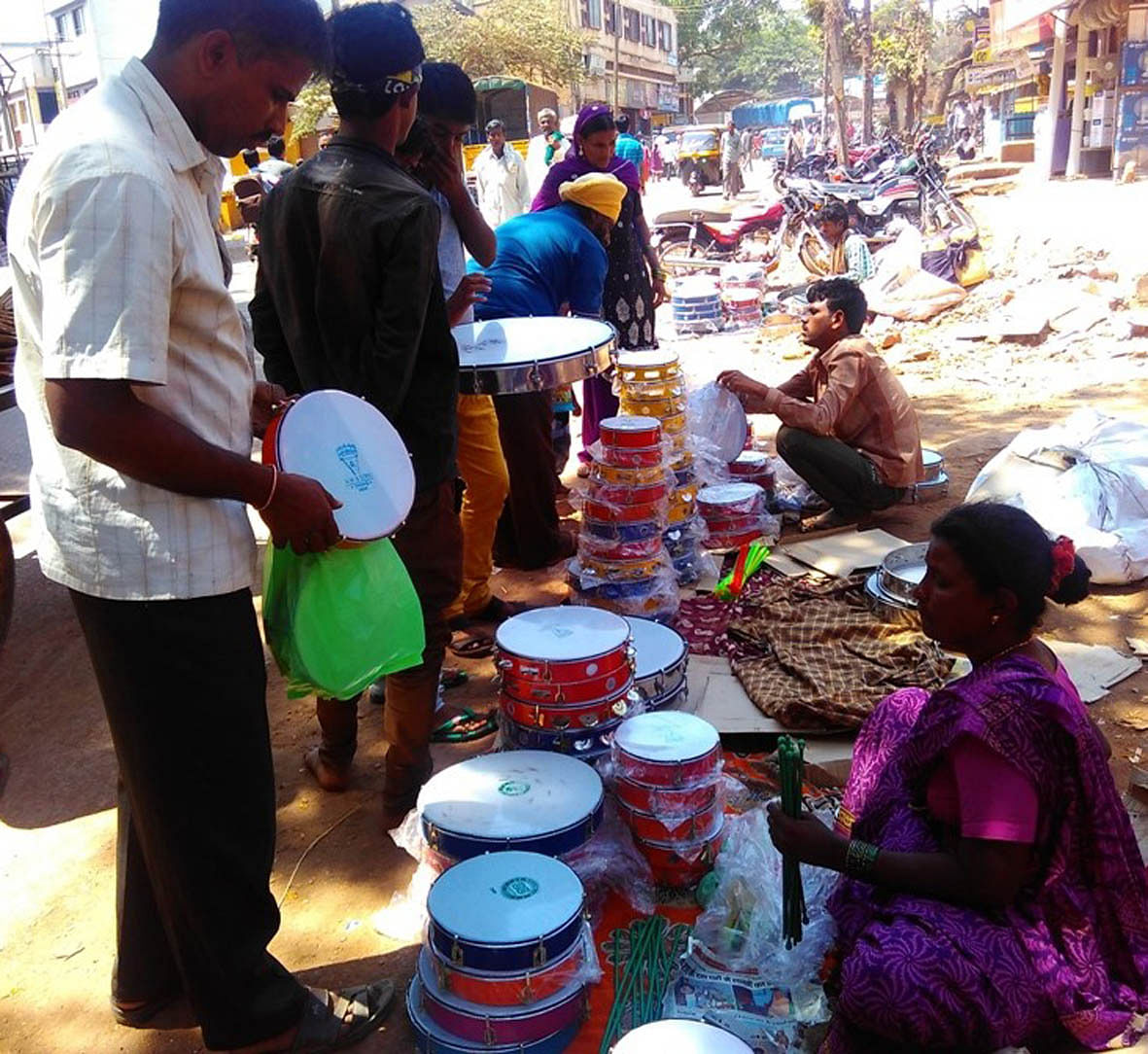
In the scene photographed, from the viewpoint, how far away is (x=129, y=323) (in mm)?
1477

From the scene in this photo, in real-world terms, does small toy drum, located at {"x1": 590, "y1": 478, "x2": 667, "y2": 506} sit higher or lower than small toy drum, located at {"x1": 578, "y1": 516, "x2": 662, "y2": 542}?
higher

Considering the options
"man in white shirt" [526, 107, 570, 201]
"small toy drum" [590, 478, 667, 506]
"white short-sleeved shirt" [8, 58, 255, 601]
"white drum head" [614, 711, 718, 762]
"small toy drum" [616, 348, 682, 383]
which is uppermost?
"man in white shirt" [526, 107, 570, 201]

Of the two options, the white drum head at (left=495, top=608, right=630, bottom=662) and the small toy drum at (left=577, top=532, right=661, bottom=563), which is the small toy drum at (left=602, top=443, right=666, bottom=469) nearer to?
the small toy drum at (left=577, top=532, right=661, bottom=563)

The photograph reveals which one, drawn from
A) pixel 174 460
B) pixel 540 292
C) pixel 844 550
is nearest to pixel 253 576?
pixel 174 460

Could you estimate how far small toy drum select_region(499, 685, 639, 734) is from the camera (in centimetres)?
274

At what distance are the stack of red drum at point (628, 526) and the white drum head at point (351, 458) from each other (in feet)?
6.16

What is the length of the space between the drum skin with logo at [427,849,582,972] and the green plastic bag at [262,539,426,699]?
0.48 meters

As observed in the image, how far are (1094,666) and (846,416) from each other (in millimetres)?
1798

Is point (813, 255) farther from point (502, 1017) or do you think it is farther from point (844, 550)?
point (502, 1017)

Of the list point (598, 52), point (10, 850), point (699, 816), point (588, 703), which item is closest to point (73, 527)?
point (588, 703)

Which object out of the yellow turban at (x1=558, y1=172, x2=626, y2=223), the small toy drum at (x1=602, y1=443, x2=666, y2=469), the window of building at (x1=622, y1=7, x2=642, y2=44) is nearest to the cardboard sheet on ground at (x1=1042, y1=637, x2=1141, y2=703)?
the small toy drum at (x1=602, y1=443, x2=666, y2=469)

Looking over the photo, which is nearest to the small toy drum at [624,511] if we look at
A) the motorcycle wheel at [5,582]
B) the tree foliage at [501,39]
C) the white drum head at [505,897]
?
the white drum head at [505,897]

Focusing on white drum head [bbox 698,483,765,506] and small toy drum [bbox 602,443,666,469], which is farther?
white drum head [bbox 698,483,765,506]

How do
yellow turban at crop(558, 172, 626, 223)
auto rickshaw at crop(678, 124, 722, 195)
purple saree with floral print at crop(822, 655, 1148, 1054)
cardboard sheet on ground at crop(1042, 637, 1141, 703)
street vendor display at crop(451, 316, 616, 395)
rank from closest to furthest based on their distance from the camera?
purple saree with floral print at crop(822, 655, 1148, 1054), street vendor display at crop(451, 316, 616, 395), cardboard sheet on ground at crop(1042, 637, 1141, 703), yellow turban at crop(558, 172, 626, 223), auto rickshaw at crop(678, 124, 722, 195)
